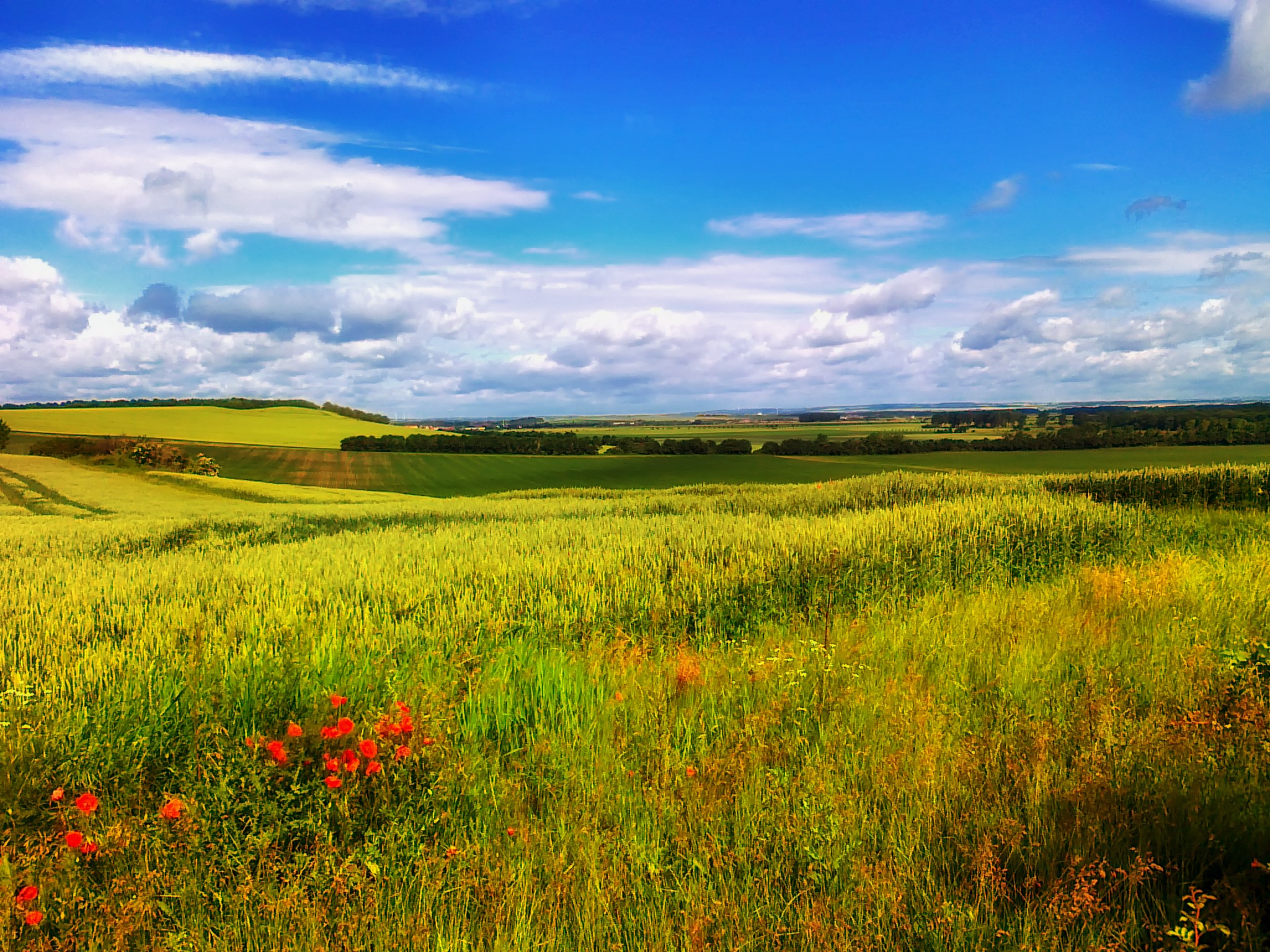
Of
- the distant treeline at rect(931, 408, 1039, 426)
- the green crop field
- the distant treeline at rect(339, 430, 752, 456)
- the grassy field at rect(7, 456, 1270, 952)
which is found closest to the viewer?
the grassy field at rect(7, 456, 1270, 952)

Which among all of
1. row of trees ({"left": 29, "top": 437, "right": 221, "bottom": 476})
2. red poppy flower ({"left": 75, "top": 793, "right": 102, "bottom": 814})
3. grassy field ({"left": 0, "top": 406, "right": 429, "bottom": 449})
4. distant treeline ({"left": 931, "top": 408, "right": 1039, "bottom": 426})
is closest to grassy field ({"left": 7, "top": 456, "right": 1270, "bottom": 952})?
red poppy flower ({"left": 75, "top": 793, "right": 102, "bottom": 814})

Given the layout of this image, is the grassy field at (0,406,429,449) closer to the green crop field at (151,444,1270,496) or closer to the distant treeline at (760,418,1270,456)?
the green crop field at (151,444,1270,496)

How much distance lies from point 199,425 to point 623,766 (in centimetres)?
11994

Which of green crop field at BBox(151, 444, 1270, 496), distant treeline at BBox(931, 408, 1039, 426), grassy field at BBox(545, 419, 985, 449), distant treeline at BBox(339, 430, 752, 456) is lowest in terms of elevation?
green crop field at BBox(151, 444, 1270, 496)

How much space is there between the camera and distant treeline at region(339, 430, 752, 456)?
82625 millimetres

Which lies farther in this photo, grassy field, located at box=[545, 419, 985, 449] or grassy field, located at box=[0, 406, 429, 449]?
grassy field, located at box=[0, 406, 429, 449]

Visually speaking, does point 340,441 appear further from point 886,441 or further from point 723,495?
point 723,495

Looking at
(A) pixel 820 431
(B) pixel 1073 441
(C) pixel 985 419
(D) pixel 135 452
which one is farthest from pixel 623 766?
(A) pixel 820 431

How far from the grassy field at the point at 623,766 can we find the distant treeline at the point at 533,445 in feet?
228

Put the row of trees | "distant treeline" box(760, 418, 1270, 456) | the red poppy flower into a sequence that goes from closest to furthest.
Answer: the red poppy flower
"distant treeline" box(760, 418, 1270, 456)
the row of trees

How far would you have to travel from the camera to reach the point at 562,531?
46.9ft

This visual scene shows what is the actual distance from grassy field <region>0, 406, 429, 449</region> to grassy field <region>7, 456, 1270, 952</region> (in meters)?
93.9

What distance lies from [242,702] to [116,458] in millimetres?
80292

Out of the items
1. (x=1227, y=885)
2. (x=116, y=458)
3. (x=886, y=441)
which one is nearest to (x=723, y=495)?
(x=1227, y=885)
